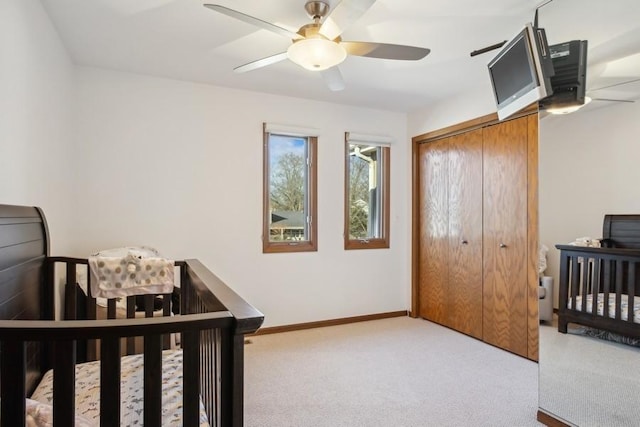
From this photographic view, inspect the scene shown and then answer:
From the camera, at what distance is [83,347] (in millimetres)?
2254

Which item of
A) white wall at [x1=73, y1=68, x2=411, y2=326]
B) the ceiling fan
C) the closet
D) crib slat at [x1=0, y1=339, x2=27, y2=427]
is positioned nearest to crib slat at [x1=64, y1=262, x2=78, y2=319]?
white wall at [x1=73, y1=68, x2=411, y2=326]

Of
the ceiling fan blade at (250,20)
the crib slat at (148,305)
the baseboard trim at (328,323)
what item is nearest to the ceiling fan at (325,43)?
the ceiling fan blade at (250,20)

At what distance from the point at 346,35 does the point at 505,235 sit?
7.12 ft

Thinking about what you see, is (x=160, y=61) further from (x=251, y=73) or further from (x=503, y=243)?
(x=503, y=243)

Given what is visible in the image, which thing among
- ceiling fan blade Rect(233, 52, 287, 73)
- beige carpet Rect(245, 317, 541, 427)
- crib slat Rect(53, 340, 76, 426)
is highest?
ceiling fan blade Rect(233, 52, 287, 73)

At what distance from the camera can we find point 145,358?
3.09ft

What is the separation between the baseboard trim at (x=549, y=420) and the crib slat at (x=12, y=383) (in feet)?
7.85

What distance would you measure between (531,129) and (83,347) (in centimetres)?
364

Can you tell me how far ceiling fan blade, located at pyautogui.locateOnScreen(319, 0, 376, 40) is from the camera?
5.25ft

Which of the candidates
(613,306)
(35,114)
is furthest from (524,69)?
(35,114)

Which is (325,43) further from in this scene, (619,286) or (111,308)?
(619,286)

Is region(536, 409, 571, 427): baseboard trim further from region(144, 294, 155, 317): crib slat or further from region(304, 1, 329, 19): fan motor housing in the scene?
region(304, 1, 329, 19): fan motor housing

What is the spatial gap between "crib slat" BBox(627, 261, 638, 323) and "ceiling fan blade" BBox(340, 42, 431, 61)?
5.05 ft

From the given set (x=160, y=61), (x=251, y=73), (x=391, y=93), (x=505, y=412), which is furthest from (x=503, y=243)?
(x=160, y=61)
